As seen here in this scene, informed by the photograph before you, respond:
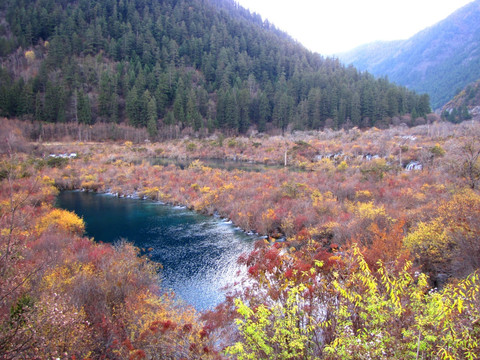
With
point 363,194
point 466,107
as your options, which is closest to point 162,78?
point 363,194

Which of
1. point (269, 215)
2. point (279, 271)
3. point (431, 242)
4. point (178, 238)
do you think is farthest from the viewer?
point (269, 215)

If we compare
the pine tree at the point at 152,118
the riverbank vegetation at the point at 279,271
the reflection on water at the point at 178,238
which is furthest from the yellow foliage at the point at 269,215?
the pine tree at the point at 152,118

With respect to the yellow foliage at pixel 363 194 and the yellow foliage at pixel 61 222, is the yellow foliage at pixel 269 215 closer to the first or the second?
the yellow foliage at pixel 363 194

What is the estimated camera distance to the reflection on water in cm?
1487

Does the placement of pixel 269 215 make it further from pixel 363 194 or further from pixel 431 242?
pixel 431 242

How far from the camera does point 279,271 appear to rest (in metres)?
9.71

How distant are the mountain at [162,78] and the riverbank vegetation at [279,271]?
46.6 meters

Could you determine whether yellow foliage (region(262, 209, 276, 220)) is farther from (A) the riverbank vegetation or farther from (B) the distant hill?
(B) the distant hill

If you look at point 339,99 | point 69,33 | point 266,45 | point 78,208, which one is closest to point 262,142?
point 339,99

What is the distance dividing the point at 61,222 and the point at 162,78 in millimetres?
81954

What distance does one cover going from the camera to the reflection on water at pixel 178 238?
1487cm

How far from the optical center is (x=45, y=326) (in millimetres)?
6836

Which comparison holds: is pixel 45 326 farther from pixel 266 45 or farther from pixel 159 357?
pixel 266 45

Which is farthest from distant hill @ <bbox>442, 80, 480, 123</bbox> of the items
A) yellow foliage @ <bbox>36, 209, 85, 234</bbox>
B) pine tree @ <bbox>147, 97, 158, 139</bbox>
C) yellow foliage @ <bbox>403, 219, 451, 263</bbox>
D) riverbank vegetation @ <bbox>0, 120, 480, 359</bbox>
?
yellow foliage @ <bbox>36, 209, 85, 234</bbox>
